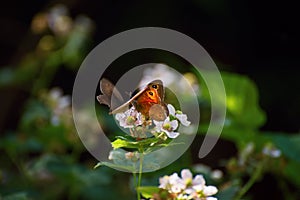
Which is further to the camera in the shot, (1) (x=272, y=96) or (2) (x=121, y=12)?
(2) (x=121, y=12)

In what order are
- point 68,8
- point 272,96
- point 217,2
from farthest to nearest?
point 68,8
point 217,2
point 272,96

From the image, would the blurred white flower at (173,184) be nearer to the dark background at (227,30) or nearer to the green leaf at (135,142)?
the green leaf at (135,142)

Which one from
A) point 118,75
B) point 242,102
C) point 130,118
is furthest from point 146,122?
point 118,75

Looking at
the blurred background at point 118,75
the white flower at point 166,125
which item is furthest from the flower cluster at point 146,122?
the blurred background at point 118,75

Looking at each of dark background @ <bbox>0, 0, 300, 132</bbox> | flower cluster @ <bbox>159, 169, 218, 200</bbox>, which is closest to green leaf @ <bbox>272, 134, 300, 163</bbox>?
flower cluster @ <bbox>159, 169, 218, 200</bbox>

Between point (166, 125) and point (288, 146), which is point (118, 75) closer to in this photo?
point (288, 146)

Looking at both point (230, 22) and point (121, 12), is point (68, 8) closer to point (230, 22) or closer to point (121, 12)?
point (121, 12)

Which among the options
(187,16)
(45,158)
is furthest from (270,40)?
(45,158)
